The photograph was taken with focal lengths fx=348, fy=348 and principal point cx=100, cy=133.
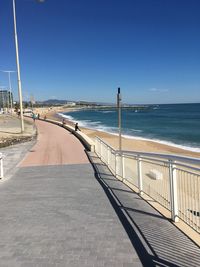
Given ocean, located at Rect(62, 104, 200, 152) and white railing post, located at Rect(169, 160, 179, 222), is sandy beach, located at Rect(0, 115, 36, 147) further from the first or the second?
white railing post, located at Rect(169, 160, 179, 222)

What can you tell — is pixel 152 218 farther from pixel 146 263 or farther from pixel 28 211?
pixel 28 211

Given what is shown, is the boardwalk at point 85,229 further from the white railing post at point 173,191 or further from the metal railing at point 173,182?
the metal railing at point 173,182

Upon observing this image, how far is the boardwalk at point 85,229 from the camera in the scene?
14.1 ft

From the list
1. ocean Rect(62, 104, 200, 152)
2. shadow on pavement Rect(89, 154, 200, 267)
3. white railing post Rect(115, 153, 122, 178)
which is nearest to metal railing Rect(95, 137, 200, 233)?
shadow on pavement Rect(89, 154, 200, 267)

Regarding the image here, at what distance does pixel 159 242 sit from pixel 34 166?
10.2 metres

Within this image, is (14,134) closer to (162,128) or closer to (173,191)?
A: (173,191)

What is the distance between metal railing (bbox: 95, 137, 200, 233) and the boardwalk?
0.33 meters

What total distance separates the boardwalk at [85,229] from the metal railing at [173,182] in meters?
0.33

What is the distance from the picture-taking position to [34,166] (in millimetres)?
14273

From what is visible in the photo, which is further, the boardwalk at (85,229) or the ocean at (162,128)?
the ocean at (162,128)

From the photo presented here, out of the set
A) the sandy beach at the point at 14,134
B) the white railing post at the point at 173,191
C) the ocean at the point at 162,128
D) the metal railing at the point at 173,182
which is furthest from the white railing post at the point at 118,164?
the ocean at the point at 162,128

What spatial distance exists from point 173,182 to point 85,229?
5.28ft

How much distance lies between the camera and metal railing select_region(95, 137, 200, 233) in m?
5.27

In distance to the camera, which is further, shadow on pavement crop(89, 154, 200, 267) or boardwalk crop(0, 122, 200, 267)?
boardwalk crop(0, 122, 200, 267)
